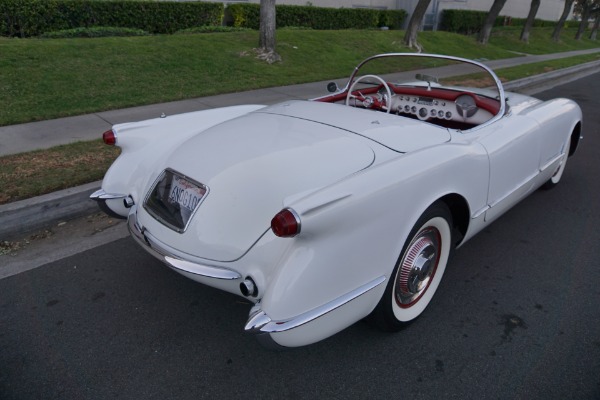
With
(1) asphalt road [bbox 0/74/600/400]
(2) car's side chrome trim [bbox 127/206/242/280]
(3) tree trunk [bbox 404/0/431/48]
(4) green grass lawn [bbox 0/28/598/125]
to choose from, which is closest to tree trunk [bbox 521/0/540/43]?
(3) tree trunk [bbox 404/0/431/48]

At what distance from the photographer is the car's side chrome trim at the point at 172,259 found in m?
2.09

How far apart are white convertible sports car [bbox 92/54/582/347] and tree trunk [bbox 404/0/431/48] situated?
11.8 metres

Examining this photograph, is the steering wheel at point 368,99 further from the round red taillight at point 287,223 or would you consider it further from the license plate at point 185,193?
the round red taillight at point 287,223

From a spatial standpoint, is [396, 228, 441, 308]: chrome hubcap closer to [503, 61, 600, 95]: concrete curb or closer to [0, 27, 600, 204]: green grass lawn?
[0, 27, 600, 204]: green grass lawn

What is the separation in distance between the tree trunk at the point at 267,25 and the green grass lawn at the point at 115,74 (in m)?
0.41

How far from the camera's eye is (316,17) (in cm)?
1694

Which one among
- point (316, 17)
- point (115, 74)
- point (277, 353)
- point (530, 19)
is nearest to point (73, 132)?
point (115, 74)

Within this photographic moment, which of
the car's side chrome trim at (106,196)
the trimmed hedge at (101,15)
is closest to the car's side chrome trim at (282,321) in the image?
the car's side chrome trim at (106,196)

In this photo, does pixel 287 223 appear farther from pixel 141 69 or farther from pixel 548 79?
pixel 548 79

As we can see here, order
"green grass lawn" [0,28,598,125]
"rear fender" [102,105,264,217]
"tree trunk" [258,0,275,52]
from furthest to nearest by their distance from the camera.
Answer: "tree trunk" [258,0,275,52]
"green grass lawn" [0,28,598,125]
"rear fender" [102,105,264,217]

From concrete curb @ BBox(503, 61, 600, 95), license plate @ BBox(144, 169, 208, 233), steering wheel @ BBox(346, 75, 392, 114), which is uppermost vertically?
steering wheel @ BBox(346, 75, 392, 114)

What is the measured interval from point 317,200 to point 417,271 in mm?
880

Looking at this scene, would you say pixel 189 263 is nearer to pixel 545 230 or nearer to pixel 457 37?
pixel 545 230

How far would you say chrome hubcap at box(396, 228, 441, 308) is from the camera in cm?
234
